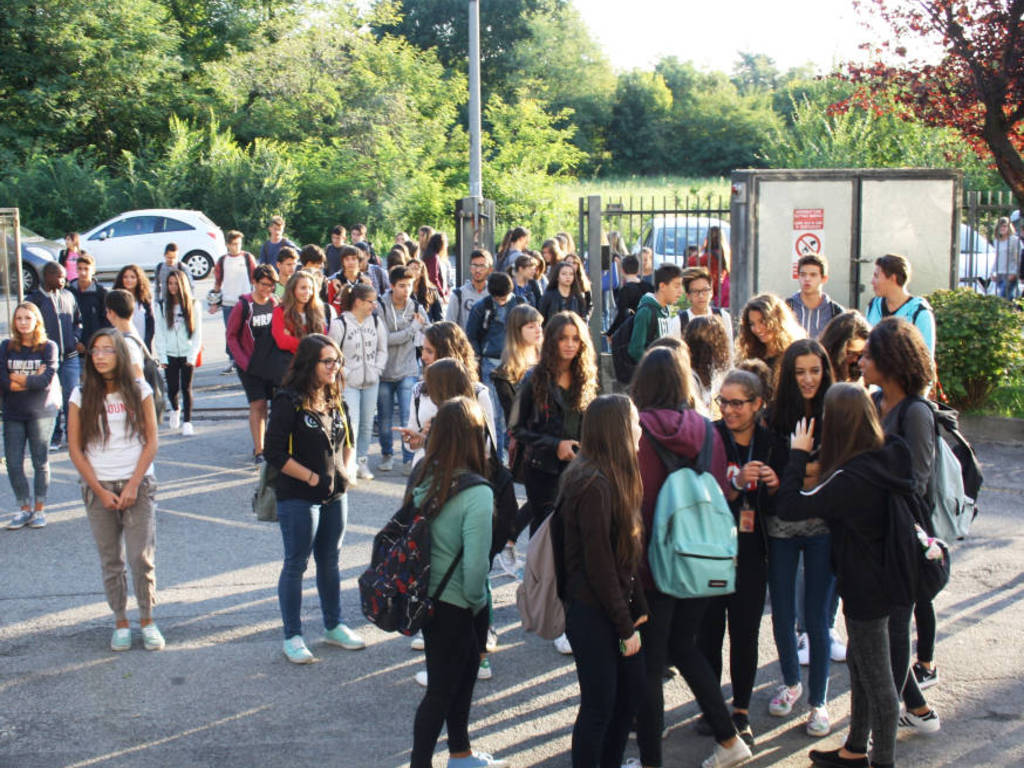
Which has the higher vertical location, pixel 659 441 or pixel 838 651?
pixel 659 441

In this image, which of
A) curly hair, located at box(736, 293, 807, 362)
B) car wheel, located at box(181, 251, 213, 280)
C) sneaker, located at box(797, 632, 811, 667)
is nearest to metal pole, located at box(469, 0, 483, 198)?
car wheel, located at box(181, 251, 213, 280)

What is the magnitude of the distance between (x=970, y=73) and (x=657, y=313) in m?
6.25

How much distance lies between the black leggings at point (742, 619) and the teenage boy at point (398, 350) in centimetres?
498

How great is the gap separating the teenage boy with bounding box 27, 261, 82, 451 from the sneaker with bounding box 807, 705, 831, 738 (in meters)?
6.99

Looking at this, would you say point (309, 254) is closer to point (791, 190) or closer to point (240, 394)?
point (240, 394)

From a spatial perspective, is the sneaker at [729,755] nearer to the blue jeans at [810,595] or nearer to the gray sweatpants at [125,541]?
the blue jeans at [810,595]

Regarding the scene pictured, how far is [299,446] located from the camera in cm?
563

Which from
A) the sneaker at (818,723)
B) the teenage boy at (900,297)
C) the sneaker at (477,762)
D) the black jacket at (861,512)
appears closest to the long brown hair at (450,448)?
the sneaker at (477,762)

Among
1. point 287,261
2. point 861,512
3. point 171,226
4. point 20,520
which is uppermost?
point 171,226

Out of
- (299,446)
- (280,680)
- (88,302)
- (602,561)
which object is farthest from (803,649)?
(88,302)

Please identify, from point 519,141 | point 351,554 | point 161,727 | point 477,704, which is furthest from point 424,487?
point 519,141

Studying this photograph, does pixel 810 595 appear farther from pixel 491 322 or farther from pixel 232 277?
pixel 232 277

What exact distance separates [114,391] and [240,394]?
770 centimetres

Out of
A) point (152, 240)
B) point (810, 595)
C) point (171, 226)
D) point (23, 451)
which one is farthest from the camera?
point (171, 226)
